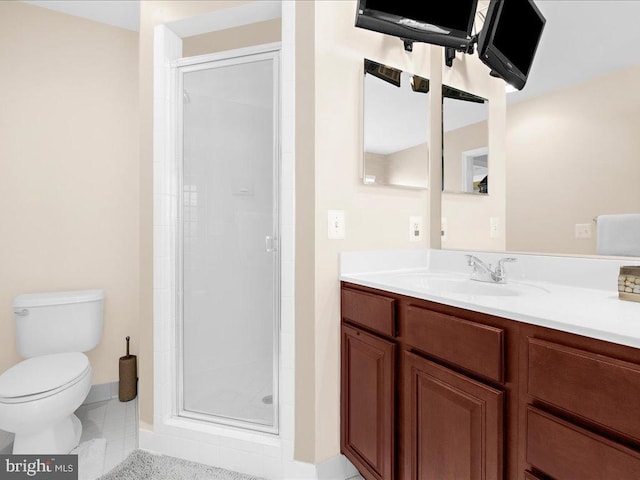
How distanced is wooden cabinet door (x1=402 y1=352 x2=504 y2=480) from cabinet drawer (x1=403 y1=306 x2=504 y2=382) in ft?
0.15

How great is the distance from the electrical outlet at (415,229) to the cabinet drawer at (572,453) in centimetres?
106

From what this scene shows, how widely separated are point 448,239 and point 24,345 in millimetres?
2492

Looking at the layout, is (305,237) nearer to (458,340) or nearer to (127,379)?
(458,340)

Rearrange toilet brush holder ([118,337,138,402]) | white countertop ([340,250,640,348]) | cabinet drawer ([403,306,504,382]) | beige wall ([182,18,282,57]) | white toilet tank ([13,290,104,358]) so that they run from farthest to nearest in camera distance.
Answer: toilet brush holder ([118,337,138,402]), beige wall ([182,18,282,57]), white toilet tank ([13,290,104,358]), cabinet drawer ([403,306,504,382]), white countertop ([340,250,640,348])

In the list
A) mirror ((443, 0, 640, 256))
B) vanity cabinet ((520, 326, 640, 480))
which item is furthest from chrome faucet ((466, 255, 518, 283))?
vanity cabinet ((520, 326, 640, 480))

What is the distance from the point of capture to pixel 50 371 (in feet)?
5.57

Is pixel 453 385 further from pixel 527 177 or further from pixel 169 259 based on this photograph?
pixel 169 259

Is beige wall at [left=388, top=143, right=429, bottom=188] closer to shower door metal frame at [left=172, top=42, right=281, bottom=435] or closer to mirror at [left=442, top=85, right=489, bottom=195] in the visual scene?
mirror at [left=442, top=85, right=489, bottom=195]

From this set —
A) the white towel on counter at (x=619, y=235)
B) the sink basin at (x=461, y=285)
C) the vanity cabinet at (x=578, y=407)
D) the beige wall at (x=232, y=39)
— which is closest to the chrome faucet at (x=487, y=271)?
the sink basin at (x=461, y=285)

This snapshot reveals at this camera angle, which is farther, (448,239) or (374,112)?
(448,239)

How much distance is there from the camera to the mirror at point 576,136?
1193mm

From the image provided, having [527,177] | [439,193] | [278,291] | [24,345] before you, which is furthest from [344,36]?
[24,345]

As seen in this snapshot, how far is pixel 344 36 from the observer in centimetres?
158

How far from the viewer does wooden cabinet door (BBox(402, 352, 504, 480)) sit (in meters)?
0.90
